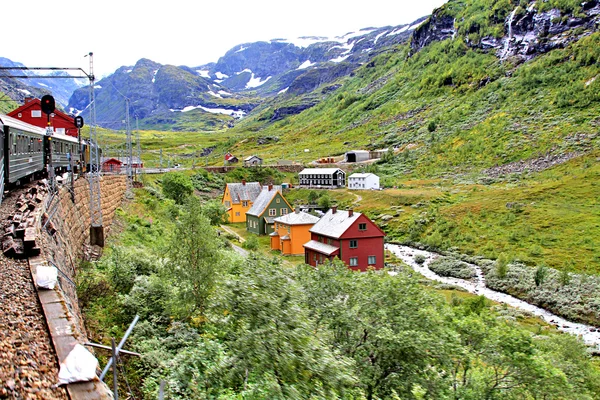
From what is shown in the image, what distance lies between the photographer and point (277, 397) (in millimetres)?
9523

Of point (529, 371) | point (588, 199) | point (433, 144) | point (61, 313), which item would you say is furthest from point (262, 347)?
point (433, 144)

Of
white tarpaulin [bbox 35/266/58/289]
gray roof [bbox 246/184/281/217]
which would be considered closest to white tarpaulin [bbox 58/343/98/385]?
white tarpaulin [bbox 35/266/58/289]

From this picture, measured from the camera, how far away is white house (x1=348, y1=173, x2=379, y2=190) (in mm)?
95125

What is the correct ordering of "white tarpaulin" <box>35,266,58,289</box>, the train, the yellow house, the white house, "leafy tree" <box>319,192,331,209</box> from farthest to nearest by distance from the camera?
the white house, "leafy tree" <box>319,192,331,209</box>, the yellow house, the train, "white tarpaulin" <box>35,266,58,289</box>

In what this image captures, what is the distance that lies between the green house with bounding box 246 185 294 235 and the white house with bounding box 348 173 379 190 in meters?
27.8

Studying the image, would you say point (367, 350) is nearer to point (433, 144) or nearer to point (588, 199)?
point (588, 199)

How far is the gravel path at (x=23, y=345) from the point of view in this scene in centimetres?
765

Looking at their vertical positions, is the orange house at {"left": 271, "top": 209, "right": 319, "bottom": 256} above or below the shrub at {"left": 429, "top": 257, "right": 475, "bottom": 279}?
above

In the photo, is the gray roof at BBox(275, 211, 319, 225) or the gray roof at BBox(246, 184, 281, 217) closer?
the gray roof at BBox(275, 211, 319, 225)

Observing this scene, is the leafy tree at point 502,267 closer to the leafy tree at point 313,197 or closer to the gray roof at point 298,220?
the gray roof at point 298,220

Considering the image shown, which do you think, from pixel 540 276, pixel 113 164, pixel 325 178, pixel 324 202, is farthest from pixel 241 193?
pixel 540 276

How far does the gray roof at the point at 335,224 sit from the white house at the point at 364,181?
43.4 meters

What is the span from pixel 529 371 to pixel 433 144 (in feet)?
343

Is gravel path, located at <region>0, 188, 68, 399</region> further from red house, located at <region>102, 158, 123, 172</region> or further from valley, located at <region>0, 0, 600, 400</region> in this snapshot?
red house, located at <region>102, 158, 123, 172</region>
